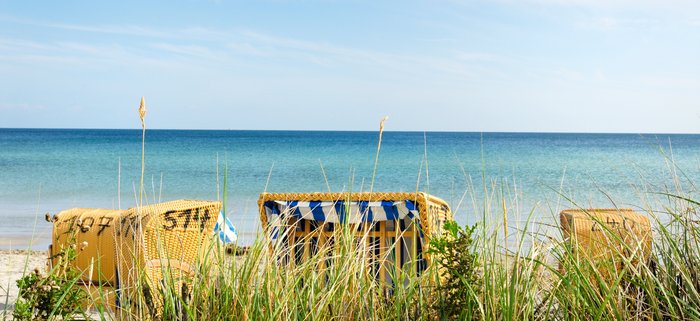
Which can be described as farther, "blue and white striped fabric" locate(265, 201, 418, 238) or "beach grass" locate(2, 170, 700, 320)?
"blue and white striped fabric" locate(265, 201, 418, 238)

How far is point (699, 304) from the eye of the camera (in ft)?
6.81

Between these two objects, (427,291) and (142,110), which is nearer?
(142,110)

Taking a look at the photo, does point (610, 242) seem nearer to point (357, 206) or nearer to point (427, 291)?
point (427, 291)

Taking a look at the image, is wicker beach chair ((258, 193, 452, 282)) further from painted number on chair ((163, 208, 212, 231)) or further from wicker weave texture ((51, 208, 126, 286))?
wicker weave texture ((51, 208, 126, 286))

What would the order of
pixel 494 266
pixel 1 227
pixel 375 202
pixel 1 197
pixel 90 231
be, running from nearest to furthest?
1. pixel 494 266
2. pixel 375 202
3. pixel 90 231
4. pixel 1 227
5. pixel 1 197

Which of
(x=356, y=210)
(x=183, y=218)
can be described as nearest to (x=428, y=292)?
(x=356, y=210)

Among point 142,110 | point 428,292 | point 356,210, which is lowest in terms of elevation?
point 428,292

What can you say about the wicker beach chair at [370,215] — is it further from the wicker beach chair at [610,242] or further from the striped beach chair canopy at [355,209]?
the wicker beach chair at [610,242]

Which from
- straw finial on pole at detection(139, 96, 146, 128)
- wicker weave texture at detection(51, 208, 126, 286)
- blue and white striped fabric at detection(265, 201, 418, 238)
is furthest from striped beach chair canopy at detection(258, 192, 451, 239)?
straw finial on pole at detection(139, 96, 146, 128)

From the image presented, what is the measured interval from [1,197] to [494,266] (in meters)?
14.0

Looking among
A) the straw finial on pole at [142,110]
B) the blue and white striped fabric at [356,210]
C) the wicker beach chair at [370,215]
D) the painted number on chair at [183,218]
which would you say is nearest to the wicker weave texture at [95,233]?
the painted number on chair at [183,218]

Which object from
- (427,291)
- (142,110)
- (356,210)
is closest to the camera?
(142,110)

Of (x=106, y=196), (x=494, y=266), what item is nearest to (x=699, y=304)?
(x=494, y=266)

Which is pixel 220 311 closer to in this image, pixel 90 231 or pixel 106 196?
pixel 90 231
